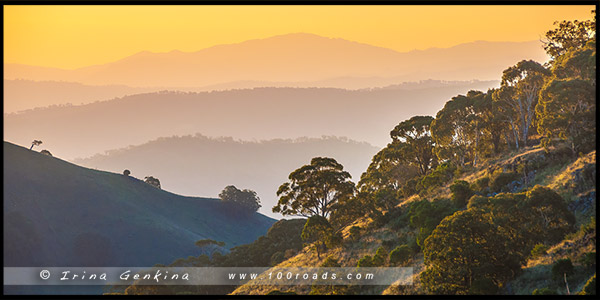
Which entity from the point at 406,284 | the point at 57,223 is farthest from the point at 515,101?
the point at 57,223

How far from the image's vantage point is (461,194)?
5662 cm

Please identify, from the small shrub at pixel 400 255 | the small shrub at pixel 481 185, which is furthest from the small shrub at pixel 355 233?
the small shrub at pixel 400 255

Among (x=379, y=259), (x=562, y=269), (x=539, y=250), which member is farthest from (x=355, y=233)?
(x=562, y=269)

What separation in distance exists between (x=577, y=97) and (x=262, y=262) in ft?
167

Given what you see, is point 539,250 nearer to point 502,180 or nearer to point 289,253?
point 502,180

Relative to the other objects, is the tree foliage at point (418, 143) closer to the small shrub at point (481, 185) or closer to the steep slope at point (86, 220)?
the small shrub at point (481, 185)

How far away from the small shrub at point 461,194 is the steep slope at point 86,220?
9352 cm

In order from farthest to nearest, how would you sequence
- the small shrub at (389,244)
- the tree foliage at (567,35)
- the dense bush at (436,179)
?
the tree foliage at (567,35) < the dense bush at (436,179) < the small shrub at (389,244)

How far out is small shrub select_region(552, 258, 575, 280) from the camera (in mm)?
33594

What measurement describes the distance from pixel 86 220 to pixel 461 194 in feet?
365

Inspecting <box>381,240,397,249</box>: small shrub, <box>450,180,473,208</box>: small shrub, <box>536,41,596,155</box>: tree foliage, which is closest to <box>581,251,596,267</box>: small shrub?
<box>450,180,473,208</box>: small shrub

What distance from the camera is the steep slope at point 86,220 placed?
415 feet

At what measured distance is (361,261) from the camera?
170 feet
